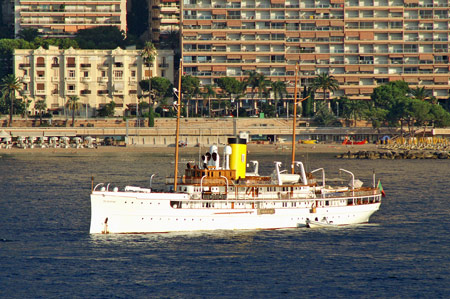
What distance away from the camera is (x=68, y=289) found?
52.0 metres

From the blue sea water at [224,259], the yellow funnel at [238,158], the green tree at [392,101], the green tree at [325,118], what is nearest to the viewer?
the blue sea water at [224,259]

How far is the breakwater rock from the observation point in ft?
534

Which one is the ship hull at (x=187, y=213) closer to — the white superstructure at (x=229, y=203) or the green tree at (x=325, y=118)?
the white superstructure at (x=229, y=203)

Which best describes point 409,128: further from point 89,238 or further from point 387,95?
point 89,238

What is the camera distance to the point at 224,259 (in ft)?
194

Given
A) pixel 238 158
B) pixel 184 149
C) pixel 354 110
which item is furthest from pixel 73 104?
pixel 238 158

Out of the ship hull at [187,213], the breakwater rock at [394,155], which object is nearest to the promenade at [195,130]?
the breakwater rock at [394,155]

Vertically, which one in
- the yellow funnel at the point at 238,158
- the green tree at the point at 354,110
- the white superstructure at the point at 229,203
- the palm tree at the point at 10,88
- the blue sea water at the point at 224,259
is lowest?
the blue sea water at the point at 224,259

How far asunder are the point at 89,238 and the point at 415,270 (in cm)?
2650

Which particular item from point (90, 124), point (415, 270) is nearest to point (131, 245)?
point (415, 270)

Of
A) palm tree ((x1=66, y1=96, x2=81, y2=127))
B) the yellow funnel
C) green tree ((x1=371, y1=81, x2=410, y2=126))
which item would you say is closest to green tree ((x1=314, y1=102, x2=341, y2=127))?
green tree ((x1=371, y1=81, x2=410, y2=126))

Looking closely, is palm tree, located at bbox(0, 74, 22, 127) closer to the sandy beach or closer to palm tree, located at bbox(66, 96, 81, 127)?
palm tree, located at bbox(66, 96, 81, 127)

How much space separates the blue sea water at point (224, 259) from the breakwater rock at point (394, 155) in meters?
76.0

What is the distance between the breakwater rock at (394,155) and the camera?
16288 centimetres
